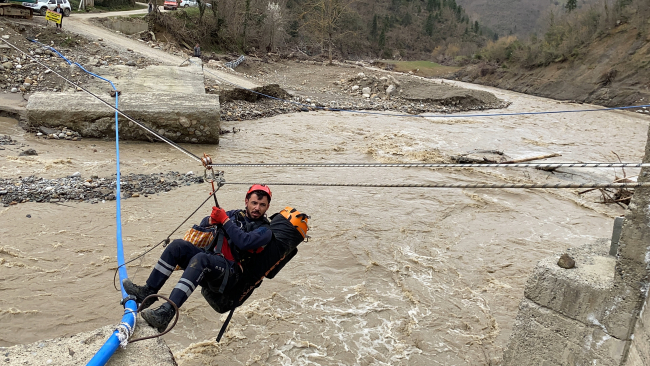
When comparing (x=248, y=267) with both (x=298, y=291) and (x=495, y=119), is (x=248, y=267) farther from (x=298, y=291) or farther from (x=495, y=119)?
(x=495, y=119)

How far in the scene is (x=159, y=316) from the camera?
3.03 metres

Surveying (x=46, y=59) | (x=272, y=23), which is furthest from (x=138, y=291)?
(x=272, y=23)

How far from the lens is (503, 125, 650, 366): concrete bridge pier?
2627 millimetres

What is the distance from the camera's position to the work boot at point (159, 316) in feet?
9.86

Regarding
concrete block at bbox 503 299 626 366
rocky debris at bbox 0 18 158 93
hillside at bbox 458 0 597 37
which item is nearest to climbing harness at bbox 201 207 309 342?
concrete block at bbox 503 299 626 366

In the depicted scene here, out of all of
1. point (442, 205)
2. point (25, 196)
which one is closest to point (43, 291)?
point (25, 196)

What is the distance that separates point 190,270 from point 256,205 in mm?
825

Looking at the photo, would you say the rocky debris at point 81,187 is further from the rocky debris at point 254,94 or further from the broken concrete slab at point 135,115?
the rocky debris at point 254,94

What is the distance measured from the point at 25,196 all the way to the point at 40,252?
1765 mm

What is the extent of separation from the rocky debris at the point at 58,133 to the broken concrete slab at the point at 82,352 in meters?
8.66

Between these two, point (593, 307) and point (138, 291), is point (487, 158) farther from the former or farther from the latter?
point (138, 291)

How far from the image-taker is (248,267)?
11.9 feet

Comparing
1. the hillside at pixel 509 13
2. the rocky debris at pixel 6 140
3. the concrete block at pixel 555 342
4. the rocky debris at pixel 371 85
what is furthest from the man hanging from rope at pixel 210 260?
the hillside at pixel 509 13

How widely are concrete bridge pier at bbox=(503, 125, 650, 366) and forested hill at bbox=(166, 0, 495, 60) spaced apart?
2664cm
